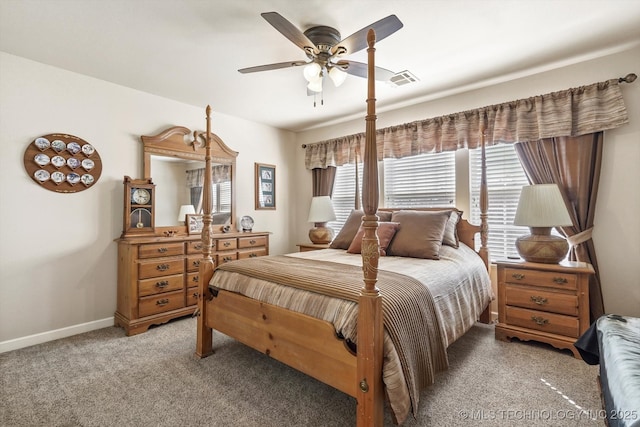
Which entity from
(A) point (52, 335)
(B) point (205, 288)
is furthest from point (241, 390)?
(A) point (52, 335)

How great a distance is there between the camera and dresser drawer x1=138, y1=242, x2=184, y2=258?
9.56ft

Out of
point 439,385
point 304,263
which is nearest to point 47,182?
point 304,263

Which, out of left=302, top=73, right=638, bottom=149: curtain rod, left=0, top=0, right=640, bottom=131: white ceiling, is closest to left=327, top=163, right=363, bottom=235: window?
left=0, top=0, right=640, bottom=131: white ceiling

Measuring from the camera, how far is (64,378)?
205 centimetres

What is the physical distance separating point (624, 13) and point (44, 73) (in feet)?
15.3

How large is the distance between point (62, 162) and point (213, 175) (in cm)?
152

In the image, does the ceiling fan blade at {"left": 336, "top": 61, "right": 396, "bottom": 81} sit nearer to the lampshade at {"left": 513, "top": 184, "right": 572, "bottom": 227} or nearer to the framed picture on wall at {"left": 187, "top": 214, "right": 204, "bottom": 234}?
the lampshade at {"left": 513, "top": 184, "right": 572, "bottom": 227}

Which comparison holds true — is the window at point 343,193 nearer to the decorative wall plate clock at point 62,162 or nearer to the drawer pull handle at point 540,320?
the drawer pull handle at point 540,320

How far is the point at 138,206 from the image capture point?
124 inches

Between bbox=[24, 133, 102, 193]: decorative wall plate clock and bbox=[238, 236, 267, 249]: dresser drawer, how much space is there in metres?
1.66

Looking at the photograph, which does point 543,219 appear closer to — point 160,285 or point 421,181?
point 421,181

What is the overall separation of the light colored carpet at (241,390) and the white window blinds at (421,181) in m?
1.67

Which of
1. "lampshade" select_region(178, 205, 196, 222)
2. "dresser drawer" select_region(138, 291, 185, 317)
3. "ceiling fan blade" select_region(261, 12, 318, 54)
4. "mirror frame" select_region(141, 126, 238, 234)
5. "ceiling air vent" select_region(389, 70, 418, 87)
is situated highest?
"ceiling air vent" select_region(389, 70, 418, 87)

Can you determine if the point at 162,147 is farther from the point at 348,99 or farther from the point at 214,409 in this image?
the point at 214,409
